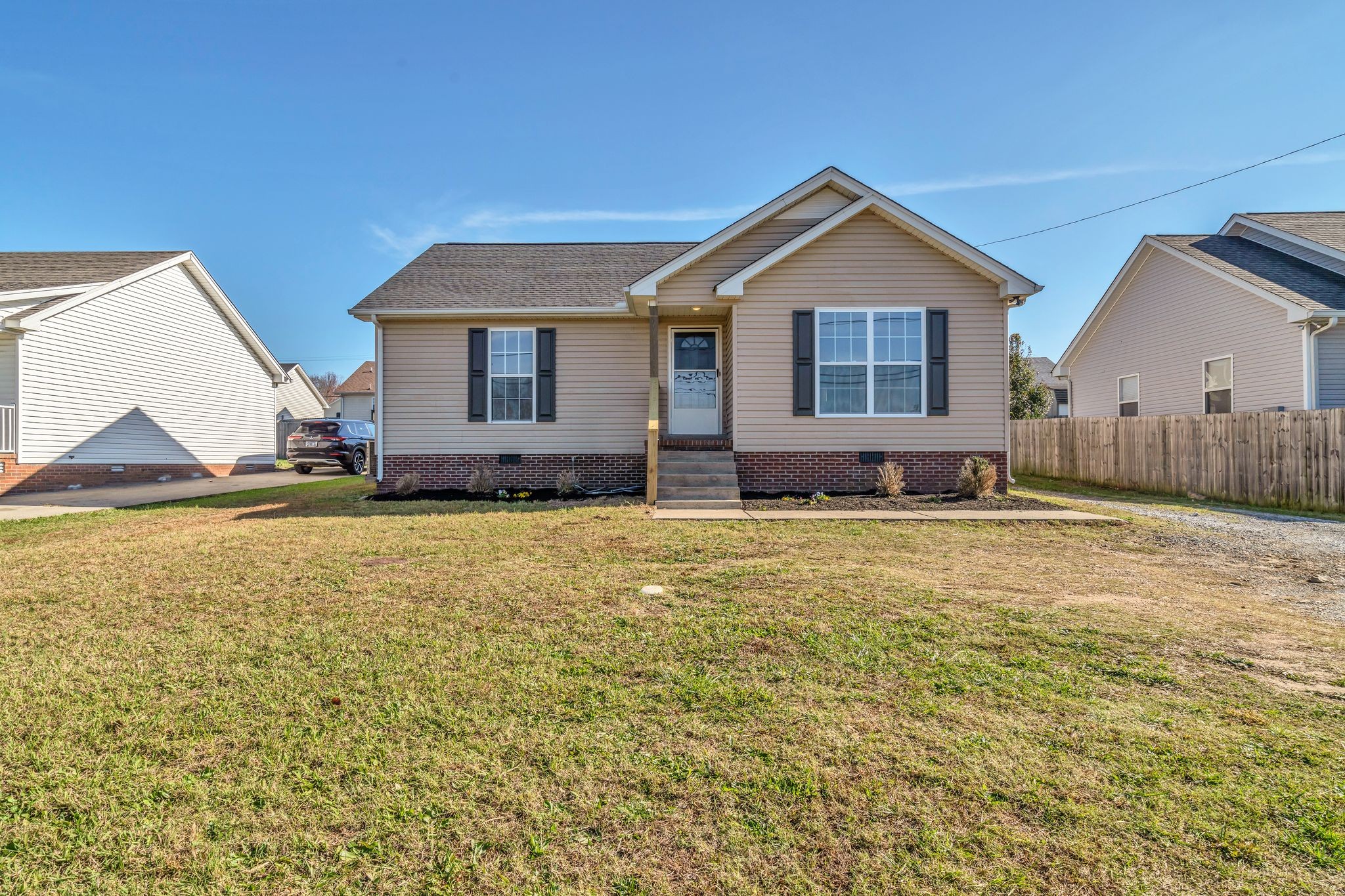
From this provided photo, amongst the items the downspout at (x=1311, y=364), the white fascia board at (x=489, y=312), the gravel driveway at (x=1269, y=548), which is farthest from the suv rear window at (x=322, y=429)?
the downspout at (x=1311, y=364)

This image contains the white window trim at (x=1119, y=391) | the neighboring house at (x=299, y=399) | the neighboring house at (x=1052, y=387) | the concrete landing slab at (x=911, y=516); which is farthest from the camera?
the neighboring house at (x=1052, y=387)

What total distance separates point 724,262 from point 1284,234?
580 inches

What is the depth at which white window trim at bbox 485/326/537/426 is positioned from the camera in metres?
11.5

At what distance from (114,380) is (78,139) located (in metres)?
9.43

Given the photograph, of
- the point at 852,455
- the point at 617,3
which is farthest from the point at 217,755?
the point at 617,3

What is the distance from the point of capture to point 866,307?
1030 cm

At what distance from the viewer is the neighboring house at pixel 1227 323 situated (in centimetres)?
1238

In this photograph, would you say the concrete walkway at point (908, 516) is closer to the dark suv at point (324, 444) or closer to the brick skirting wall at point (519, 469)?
the brick skirting wall at point (519, 469)

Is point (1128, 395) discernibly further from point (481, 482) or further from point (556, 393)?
point (481, 482)

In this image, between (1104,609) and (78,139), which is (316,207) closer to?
(78,139)

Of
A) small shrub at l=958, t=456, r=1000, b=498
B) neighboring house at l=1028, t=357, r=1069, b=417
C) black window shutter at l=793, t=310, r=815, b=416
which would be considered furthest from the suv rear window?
neighboring house at l=1028, t=357, r=1069, b=417

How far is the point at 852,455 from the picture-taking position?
10336mm

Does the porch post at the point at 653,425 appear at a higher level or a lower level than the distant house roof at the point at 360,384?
lower

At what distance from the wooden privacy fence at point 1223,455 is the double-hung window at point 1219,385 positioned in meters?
2.94
